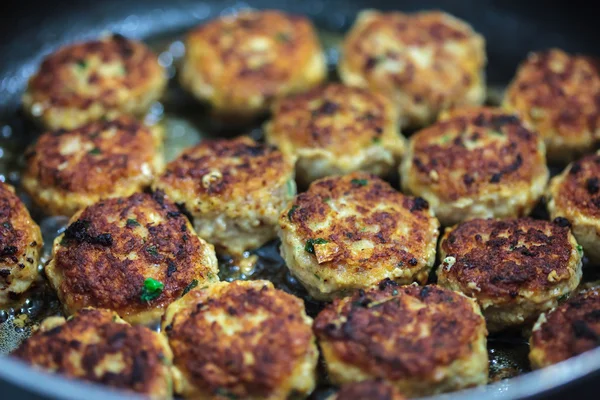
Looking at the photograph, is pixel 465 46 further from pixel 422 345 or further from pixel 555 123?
pixel 422 345

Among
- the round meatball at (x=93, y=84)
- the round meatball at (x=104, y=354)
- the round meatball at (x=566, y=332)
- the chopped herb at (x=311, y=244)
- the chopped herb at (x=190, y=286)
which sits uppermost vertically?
the round meatball at (x=93, y=84)

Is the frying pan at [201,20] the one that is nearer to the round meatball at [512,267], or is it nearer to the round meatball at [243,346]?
the round meatball at [512,267]

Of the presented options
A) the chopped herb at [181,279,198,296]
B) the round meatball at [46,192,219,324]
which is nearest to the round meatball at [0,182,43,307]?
the round meatball at [46,192,219,324]

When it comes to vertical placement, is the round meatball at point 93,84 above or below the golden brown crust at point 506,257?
above

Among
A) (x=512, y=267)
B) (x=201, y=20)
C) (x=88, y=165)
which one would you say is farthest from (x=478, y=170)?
(x=201, y=20)

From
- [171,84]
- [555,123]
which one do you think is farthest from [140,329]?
[555,123]

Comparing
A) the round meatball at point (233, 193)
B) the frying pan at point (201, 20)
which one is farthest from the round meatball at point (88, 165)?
the frying pan at point (201, 20)
